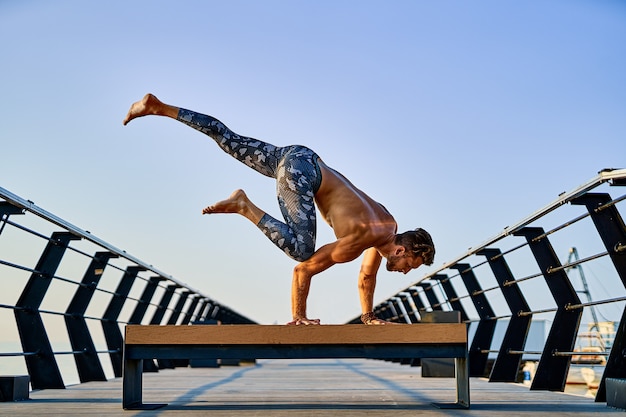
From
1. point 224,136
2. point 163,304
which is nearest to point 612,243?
point 224,136

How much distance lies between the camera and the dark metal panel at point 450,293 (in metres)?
8.83

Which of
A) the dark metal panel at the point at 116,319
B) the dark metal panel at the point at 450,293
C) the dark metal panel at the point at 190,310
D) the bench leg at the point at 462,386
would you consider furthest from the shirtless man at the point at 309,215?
the dark metal panel at the point at 190,310

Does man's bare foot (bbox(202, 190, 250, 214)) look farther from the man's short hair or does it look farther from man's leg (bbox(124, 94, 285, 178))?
the man's short hair

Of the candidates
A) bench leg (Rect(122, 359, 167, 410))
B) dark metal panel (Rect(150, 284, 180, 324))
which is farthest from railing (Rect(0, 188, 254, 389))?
bench leg (Rect(122, 359, 167, 410))

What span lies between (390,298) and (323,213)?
911 centimetres

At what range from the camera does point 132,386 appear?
13.1 feet

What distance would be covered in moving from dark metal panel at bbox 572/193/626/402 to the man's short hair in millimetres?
847

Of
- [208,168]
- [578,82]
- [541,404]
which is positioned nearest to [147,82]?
[208,168]

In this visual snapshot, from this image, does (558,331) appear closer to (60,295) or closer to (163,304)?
(60,295)

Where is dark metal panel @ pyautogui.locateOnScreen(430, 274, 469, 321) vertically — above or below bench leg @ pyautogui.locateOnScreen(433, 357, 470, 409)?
above

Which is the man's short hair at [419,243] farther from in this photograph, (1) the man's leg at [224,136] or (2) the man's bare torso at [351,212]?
(1) the man's leg at [224,136]

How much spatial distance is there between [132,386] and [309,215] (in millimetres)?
1208

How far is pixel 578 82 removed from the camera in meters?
12.3

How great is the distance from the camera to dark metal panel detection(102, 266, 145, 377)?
7727 millimetres
